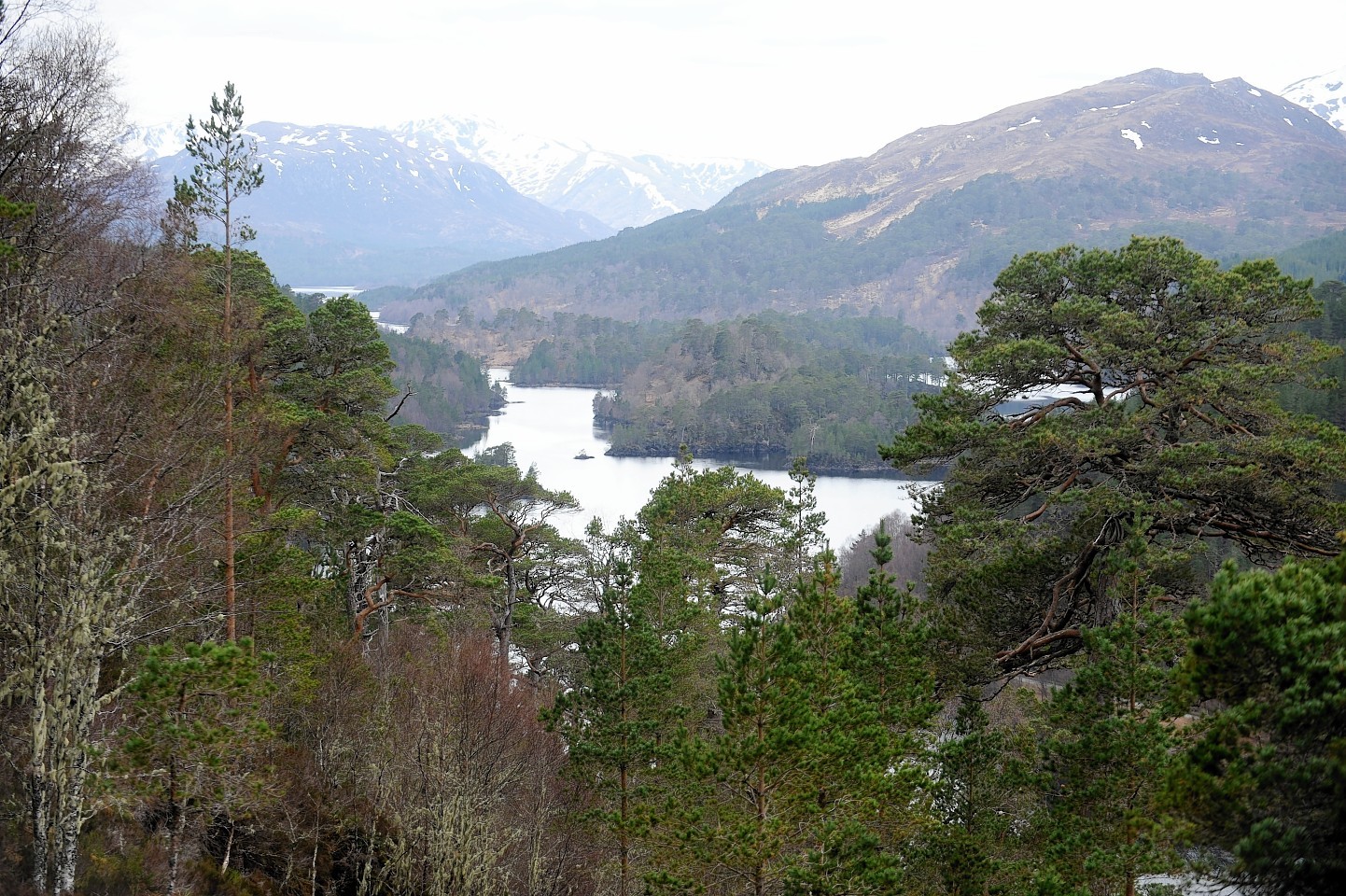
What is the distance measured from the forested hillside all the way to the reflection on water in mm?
32212

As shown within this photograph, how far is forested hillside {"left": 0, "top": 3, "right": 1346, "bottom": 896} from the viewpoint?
740cm

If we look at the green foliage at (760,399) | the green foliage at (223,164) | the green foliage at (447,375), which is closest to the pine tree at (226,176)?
the green foliage at (223,164)

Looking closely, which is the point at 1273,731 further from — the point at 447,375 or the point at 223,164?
the point at 447,375

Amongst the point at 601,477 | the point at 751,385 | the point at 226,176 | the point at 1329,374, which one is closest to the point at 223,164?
the point at 226,176

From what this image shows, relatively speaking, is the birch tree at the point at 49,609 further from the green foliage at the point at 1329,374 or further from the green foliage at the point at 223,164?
the green foliage at the point at 1329,374

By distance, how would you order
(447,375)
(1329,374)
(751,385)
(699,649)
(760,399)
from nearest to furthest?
(699,649), (1329,374), (760,399), (751,385), (447,375)

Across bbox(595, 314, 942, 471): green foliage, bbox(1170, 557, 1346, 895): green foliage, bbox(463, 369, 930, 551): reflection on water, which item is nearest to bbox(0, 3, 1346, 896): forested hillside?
bbox(1170, 557, 1346, 895): green foliage

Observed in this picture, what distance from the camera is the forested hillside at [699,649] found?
7402 mm

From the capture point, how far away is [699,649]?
13.8 metres

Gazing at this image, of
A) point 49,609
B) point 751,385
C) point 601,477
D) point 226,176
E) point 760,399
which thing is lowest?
point 601,477

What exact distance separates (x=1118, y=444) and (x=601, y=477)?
209 ft

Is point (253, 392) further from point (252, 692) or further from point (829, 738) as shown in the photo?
point (829, 738)

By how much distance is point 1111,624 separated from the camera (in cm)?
934

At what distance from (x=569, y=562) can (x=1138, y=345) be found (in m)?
16.3
